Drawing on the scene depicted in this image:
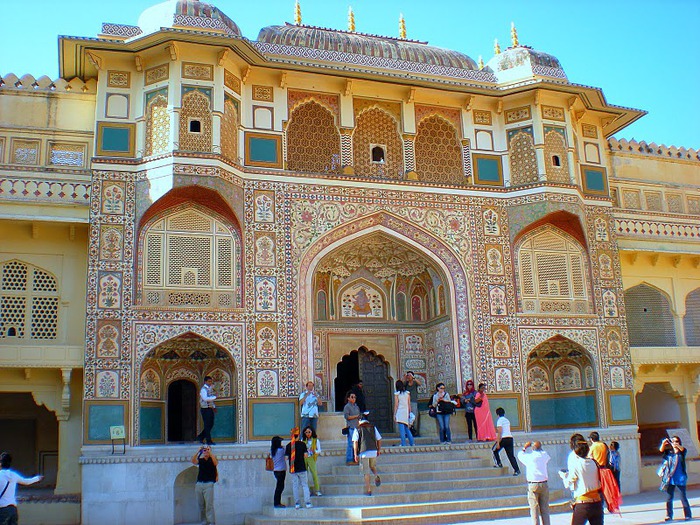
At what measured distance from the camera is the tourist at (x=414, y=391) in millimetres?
16016

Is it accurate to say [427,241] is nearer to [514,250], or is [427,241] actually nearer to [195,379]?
[514,250]

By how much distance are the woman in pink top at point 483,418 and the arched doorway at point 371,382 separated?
2.59 metres

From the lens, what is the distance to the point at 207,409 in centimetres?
1396

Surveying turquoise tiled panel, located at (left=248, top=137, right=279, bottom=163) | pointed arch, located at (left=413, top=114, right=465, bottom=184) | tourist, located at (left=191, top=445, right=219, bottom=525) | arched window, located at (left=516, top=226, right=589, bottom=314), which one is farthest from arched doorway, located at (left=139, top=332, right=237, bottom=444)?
arched window, located at (left=516, top=226, right=589, bottom=314)

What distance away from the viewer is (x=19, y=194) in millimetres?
14500

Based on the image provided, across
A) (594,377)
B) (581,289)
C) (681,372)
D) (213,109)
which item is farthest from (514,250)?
(213,109)

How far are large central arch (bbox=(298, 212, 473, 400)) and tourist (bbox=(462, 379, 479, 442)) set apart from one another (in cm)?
50

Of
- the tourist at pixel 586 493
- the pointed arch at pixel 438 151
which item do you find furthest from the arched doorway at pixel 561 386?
the tourist at pixel 586 493

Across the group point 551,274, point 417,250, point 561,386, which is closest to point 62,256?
point 417,250

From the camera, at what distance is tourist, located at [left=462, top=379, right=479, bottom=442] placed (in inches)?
596

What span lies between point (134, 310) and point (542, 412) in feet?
27.6

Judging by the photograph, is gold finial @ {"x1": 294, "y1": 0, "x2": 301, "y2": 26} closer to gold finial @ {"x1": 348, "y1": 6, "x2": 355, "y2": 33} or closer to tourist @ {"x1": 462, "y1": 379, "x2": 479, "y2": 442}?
gold finial @ {"x1": 348, "y1": 6, "x2": 355, "y2": 33}

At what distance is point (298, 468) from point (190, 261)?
460 cm

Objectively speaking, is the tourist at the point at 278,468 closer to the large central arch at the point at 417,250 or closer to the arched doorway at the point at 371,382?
the large central arch at the point at 417,250
